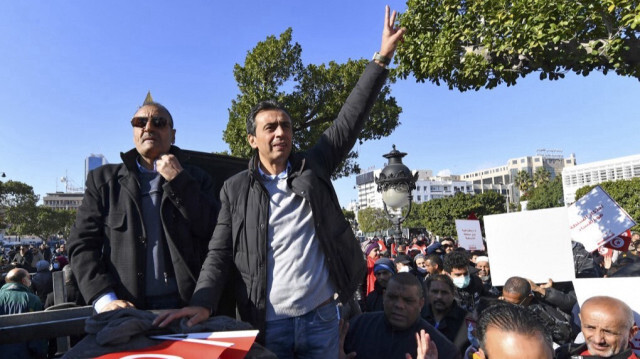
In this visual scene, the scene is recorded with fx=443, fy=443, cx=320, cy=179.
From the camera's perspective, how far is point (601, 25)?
19.6 feet

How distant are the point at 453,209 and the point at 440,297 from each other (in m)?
53.1

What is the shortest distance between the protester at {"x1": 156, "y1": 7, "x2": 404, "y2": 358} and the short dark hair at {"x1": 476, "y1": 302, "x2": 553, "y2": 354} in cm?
62

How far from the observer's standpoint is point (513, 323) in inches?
76.1

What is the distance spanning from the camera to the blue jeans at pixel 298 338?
1.94 m

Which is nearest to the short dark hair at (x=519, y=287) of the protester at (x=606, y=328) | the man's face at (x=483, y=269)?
the protester at (x=606, y=328)

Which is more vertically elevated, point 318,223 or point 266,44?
point 266,44

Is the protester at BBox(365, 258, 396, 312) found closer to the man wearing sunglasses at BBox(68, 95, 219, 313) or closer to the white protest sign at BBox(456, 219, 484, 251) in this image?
the man wearing sunglasses at BBox(68, 95, 219, 313)

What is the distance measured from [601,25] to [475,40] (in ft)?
5.64

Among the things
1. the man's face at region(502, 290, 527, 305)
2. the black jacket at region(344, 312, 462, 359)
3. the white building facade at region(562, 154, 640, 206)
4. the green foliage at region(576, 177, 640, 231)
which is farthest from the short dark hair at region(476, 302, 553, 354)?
the white building facade at region(562, 154, 640, 206)

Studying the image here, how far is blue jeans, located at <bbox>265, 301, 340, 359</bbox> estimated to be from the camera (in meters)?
1.94

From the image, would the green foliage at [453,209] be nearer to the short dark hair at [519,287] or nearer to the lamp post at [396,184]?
the lamp post at [396,184]

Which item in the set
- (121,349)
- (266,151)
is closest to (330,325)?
(266,151)

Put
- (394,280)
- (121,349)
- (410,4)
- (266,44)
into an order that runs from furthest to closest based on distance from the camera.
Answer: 1. (266,44)
2. (410,4)
3. (394,280)
4. (121,349)

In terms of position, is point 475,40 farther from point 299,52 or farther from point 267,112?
point 299,52
